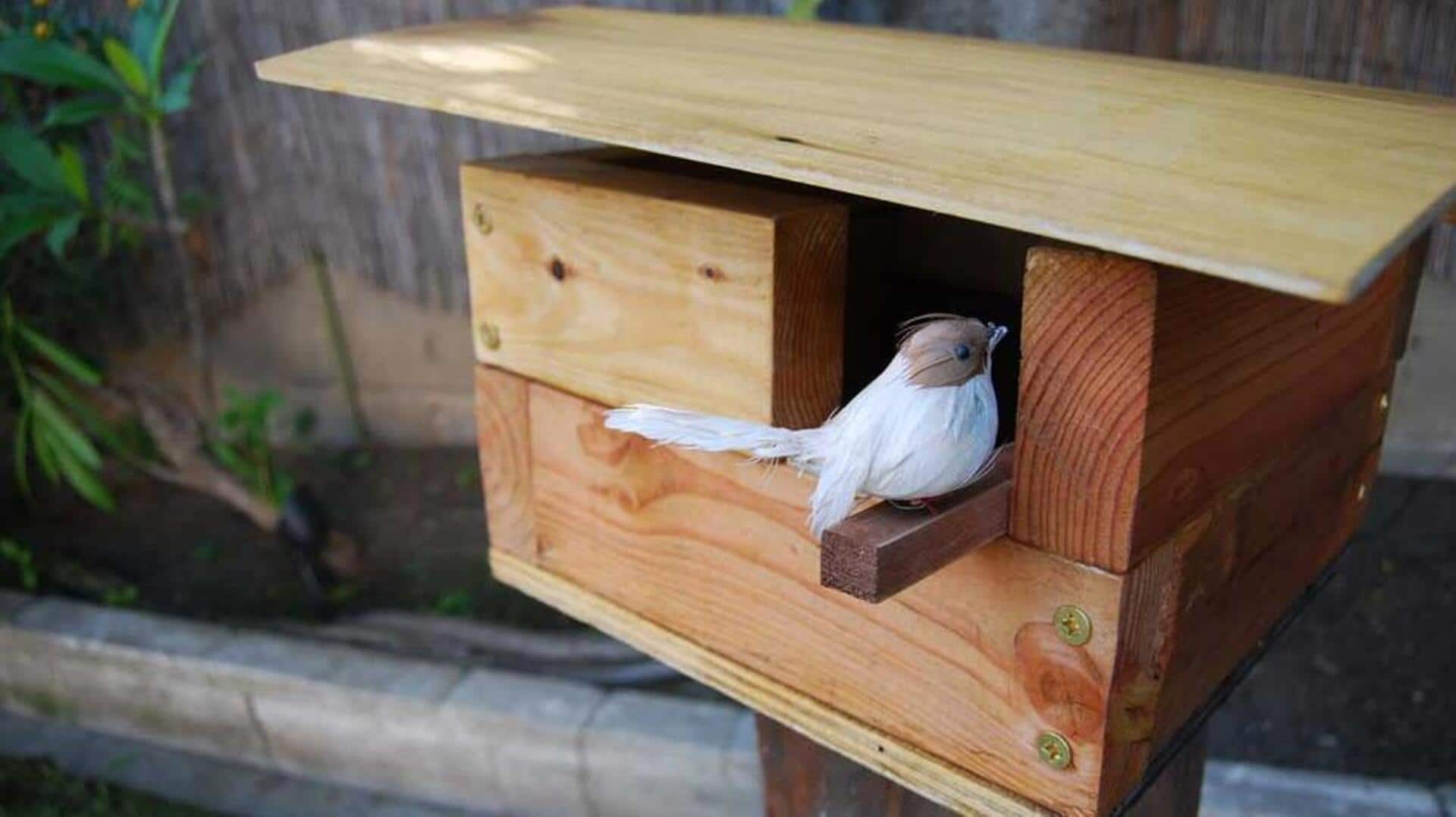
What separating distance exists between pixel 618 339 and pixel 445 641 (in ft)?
6.16

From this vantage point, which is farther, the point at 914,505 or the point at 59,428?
the point at 59,428

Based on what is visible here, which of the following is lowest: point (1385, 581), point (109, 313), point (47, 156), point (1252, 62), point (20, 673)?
point (20, 673)

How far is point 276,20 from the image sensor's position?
3.02 meters

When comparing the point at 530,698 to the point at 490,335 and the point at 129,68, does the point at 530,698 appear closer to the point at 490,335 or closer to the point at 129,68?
the point at 490,335

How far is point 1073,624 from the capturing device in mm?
901

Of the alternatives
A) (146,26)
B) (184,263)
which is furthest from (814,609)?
(184,263)

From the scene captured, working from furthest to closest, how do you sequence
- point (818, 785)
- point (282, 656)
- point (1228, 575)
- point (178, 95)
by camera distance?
point (282, 656), point (178, 95), point (818, 785), point (1228, 575)

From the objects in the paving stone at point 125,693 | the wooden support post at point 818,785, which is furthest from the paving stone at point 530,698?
the wooden support post at point 818,785

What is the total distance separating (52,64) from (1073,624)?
2398 mm

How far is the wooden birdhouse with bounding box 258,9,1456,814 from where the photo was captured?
0.79m

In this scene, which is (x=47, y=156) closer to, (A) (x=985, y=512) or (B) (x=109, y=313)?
(B) (x=109, y=313)

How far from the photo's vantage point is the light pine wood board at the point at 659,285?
1.01 meters

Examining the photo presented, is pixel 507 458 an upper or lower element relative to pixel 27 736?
upper

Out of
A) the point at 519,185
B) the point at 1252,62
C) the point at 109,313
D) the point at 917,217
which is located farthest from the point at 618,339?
the point at 109,313
